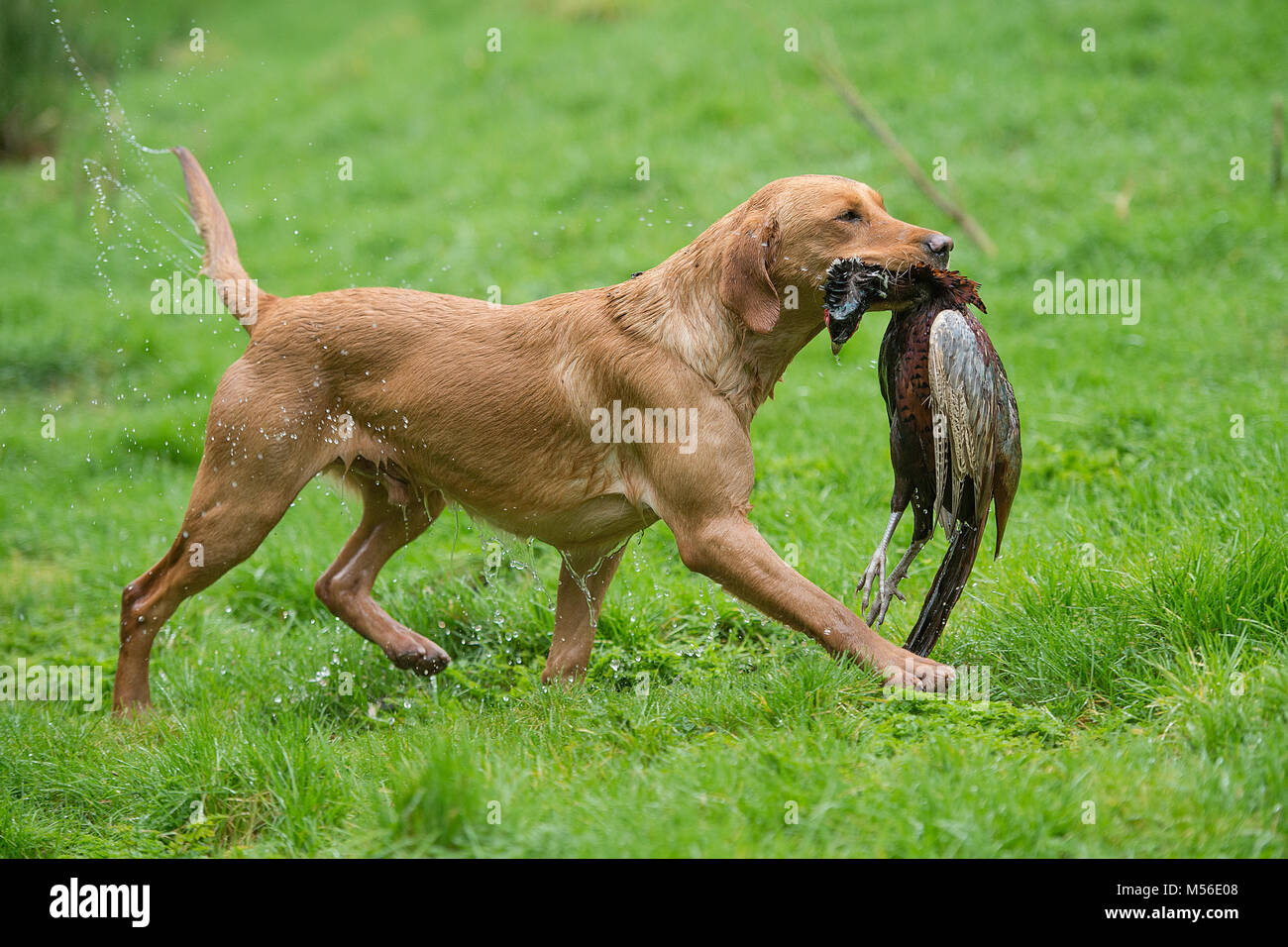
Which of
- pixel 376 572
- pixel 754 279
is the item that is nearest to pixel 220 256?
pixel 376 572

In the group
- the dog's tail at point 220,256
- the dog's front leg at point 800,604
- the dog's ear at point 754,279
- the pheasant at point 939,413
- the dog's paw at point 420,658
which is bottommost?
the dog's paw at point 420,658

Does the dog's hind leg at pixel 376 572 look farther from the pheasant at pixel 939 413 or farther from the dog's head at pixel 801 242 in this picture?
the pheasant at pixel 939 413

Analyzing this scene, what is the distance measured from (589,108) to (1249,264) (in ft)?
23.0

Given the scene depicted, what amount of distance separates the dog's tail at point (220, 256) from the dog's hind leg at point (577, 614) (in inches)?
70.6

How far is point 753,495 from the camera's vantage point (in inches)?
261

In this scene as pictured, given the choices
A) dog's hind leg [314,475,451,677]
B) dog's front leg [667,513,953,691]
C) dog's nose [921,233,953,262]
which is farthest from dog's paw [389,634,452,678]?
dog's nose [921,233,953,262]

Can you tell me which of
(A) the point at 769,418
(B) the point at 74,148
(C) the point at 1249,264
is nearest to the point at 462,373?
(A) the point at 769,418

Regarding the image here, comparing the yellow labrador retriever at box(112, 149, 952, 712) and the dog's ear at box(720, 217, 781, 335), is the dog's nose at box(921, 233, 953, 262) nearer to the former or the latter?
the yellow labrador retriever at box(112, 149, 952, 712)

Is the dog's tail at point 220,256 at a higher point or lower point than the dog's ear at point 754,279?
higher

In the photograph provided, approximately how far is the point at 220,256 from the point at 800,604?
10.4ft

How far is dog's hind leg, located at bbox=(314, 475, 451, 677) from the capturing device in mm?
5488

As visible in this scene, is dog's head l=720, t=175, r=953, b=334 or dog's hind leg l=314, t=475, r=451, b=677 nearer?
dog's head l=720, t=175, r=953, b=334

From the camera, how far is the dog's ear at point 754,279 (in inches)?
169

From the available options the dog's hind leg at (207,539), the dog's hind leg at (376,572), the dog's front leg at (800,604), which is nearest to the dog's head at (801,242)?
the dog's front leg at (800,604)
